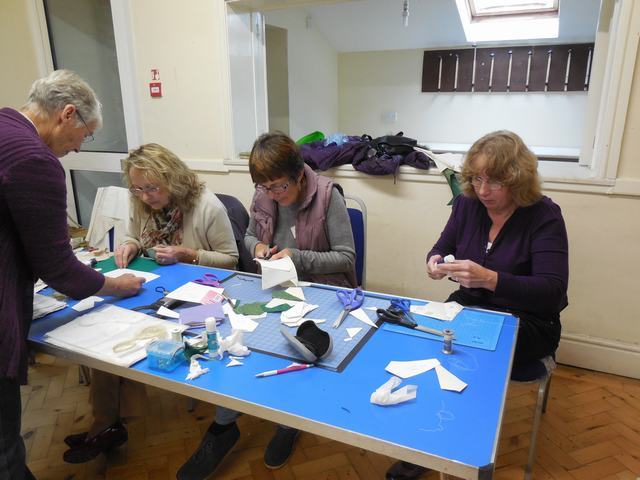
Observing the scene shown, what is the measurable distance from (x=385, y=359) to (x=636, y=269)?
1.65 m

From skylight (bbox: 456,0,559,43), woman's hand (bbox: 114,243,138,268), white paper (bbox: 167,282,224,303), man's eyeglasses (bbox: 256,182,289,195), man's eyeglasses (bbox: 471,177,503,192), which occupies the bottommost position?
white paper (bbox: 167,282,224,303)

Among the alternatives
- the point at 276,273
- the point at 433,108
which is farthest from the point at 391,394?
the point at 433,108

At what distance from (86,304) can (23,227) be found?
42 centimetres

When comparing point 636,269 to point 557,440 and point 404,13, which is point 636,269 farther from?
point 404,13

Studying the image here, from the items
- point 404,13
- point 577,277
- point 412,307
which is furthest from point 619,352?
point 404,13

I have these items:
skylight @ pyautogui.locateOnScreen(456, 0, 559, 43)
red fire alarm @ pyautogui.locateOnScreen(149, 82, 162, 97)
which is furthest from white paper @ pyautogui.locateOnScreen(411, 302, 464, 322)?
skylight @ pyautogui.locateOnScreen(456, 0, 559, 43)

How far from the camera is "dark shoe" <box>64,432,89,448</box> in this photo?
5.65ft

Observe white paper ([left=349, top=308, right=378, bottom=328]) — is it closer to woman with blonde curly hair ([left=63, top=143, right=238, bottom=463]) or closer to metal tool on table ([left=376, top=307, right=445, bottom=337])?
metal tool on table ([left=376, top=307, right=445, bottom=337])

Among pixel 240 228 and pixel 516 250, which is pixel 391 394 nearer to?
pixel 516 250

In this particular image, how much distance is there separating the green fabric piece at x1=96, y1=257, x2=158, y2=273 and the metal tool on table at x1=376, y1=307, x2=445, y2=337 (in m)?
0.96

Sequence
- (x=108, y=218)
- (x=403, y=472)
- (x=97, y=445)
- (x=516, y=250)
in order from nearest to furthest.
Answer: (x=516, y=250)
(x=403, y=472)
(x=97, y=445)
(x=108, y=218)

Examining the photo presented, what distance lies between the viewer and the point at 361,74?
4.74m

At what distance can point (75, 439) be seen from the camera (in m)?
1.74

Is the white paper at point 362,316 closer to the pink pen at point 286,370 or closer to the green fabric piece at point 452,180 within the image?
the pink pen at point 286,370
